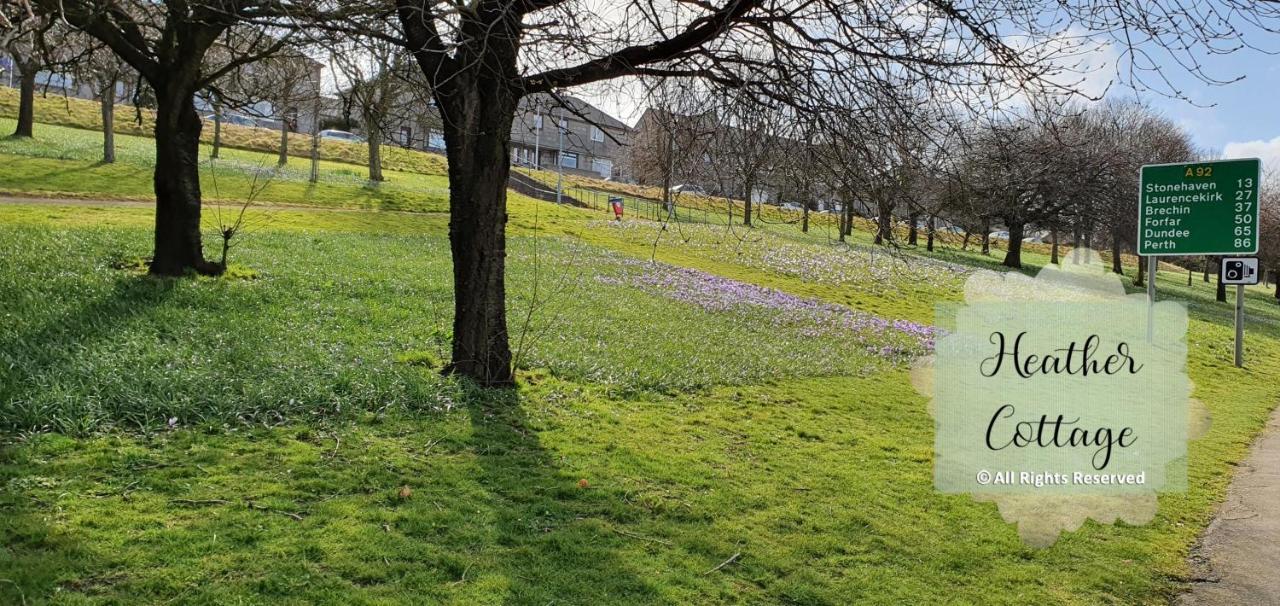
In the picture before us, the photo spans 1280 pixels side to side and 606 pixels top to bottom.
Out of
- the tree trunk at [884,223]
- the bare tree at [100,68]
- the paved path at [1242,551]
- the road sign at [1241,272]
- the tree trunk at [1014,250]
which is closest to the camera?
the paved path at [1242,551]

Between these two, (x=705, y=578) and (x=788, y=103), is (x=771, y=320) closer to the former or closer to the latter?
(x=788, y=103)

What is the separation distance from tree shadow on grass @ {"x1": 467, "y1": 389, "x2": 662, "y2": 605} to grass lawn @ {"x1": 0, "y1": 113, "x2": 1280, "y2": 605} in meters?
0.02

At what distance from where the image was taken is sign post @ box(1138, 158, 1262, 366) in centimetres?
1570

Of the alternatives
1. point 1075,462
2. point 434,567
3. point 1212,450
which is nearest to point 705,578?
point 434,567

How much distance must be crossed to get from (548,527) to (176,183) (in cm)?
929

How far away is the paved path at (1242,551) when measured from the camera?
14.5ft

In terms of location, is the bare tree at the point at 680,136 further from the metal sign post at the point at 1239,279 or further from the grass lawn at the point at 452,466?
the metal sign post at the point at 1239,279

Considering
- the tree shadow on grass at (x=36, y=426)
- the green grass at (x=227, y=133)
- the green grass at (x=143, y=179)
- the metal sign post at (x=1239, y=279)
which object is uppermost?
the green grass at (x=227, y=133)

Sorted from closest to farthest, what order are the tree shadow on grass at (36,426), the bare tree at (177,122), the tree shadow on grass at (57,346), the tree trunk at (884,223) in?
the tree shadow on grass at (36,426) < the tree shadow on grass at (57,346) < the tree trunk at (884,223) < the bare tree at (177,122)

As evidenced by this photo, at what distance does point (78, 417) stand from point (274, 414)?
1.20m

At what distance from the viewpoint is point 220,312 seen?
9.20 m

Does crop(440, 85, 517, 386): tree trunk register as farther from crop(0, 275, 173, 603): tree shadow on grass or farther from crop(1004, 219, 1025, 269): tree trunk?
crop(1004, 219, 1025, 269): tree trunk

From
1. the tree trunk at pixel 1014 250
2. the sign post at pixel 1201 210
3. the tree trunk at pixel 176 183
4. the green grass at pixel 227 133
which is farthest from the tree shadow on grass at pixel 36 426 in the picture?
the green grass at pixel 227 133

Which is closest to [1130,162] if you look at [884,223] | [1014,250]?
[1014,250]
